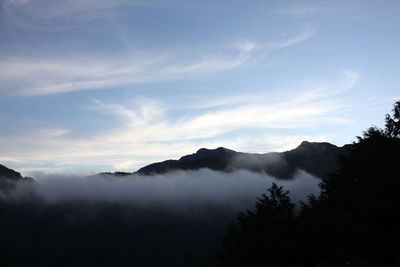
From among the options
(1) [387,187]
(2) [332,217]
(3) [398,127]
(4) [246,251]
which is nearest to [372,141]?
(3) [398,127]

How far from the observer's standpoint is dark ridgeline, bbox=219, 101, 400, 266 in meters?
24.1

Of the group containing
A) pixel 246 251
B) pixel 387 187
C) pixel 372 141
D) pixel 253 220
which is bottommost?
pixel 246 251

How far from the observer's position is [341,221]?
79.8 ft

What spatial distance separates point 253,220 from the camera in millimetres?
33656

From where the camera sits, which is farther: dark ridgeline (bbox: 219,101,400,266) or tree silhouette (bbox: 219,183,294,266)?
tree silhouette (bbox: 219,183,294,266)

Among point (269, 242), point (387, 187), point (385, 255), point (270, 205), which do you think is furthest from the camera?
point (270, 205)

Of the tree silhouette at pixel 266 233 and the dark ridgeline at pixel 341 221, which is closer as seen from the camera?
the dark ridgeline at pixel 341 221

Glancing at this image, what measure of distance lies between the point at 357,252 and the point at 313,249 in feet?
22.7

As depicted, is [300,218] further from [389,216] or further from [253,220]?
[389,216]

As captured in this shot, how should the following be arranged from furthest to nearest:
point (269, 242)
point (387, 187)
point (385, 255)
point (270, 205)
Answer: point (270, 205), point (269, 242), point (387, 187), point (385, 255)

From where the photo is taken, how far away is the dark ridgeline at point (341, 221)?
24.1 meters

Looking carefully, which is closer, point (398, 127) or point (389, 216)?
point (389, 216)

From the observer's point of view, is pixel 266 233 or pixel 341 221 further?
pixel 266 233

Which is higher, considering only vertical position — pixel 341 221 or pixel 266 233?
pixel 341 221
